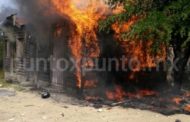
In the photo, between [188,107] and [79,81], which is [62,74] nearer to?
[79,81]

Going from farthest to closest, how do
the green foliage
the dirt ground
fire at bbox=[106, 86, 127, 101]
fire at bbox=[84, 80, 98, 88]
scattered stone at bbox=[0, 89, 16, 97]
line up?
scattered stone at bbox=[0, 89, 16, 97]
fire at bbox=[84, 80, 98, 88]
fire at bbox=[106, 86, 127, 101]
the dirt ground
the green foliage

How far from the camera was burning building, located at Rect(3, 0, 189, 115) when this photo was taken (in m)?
14.1

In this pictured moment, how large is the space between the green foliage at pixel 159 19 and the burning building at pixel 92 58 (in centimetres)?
314

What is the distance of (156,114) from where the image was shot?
1086cm


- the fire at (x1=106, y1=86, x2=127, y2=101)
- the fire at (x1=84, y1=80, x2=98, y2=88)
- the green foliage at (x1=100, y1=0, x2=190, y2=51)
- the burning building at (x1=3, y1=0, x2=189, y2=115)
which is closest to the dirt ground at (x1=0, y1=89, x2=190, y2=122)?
the fire at (x1=84, y1=80, x2=98, y2=88)

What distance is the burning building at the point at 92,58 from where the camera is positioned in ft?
46.4

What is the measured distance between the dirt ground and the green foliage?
2219 mm

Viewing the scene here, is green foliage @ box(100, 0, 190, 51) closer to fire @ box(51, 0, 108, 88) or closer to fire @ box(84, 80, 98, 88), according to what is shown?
fire @ box(51, 0, 108, 88)

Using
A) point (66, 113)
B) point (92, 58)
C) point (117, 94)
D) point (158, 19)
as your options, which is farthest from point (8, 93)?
point (158, 19)

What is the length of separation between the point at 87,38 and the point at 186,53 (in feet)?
14.8

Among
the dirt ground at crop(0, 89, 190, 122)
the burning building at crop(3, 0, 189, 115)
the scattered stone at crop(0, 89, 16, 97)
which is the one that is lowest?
the dirt ground at crop(0, 89, 190, 122)

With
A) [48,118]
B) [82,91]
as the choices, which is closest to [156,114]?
[48,118]

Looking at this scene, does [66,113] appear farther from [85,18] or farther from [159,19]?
[85,18]

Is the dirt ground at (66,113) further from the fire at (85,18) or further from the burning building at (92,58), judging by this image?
the fire at (85,18)
